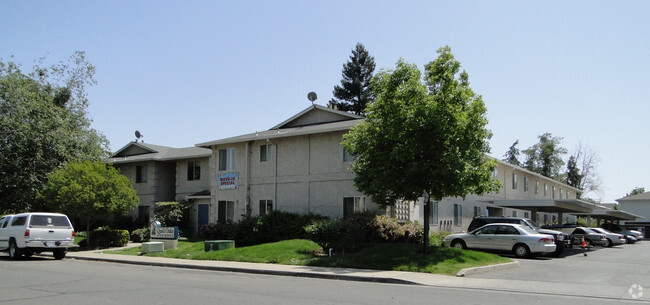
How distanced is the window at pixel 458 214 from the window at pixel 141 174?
66.5 feet

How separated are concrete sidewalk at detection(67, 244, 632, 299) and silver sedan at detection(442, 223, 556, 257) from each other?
159 inches

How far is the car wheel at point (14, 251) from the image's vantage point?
68.4 ft

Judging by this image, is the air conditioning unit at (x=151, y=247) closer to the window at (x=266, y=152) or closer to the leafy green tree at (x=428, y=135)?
the window at (x=266, y=152)

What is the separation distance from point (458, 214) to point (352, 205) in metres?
8.53

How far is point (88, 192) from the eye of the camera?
87.5 ft

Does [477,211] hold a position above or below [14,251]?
above

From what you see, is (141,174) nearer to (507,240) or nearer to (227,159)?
(227,159)

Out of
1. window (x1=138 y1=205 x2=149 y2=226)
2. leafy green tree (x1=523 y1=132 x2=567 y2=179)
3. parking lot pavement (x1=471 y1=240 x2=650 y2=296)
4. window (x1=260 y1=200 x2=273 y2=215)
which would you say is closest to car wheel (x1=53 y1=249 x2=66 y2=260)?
window (x1=260 y1=200 x2=273 y2=215)

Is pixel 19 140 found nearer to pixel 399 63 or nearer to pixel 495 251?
pixel 399 63

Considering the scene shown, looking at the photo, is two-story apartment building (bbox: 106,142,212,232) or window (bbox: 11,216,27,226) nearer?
window (bbox: 11,216,27,226)

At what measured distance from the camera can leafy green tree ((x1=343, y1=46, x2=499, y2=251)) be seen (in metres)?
18.8

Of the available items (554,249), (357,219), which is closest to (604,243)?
(554,249)

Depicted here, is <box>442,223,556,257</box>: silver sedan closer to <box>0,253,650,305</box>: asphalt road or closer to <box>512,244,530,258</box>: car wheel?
<box>512,244,530,258</box>: car wheel

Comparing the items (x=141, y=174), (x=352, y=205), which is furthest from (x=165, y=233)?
(x=141, y=174)
